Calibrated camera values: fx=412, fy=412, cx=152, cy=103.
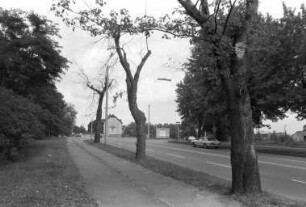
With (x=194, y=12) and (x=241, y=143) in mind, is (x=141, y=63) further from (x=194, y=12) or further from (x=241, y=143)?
(x=241, y=143)

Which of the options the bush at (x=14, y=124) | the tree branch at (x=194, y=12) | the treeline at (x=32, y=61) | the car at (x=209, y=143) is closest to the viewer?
the tree branch at (x=194, y=12)

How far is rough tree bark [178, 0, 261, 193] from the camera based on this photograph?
983 centimetres

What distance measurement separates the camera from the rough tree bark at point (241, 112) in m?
9.83

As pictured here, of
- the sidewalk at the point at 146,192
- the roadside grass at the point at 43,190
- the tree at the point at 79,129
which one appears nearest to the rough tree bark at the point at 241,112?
the sidewalk at the point at 146,192

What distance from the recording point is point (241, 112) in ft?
33.0

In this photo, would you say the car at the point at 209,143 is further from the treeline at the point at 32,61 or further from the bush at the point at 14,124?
the bush at the point at 14,124

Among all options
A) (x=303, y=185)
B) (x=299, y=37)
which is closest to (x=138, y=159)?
(x=303, y=185)

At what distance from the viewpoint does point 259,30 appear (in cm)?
1083

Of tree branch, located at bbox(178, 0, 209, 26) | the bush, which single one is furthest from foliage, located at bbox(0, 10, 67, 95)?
tree branch, located at bbox(178, 0, 209, 26)

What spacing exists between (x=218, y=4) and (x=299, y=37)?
23.8 meters

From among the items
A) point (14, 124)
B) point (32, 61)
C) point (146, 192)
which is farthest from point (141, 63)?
point (146, 192)

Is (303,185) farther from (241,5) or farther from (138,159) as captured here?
(138,159)

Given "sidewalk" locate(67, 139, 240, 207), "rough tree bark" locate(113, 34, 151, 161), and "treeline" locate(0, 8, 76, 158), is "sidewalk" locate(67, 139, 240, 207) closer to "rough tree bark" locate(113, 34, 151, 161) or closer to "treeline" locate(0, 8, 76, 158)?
"rough tree bark" locate(113, 34, 151, 161)

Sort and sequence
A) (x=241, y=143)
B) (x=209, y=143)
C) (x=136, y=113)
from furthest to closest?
(x=209, y=143), (x=136, y=113), (x=241, y=143)
